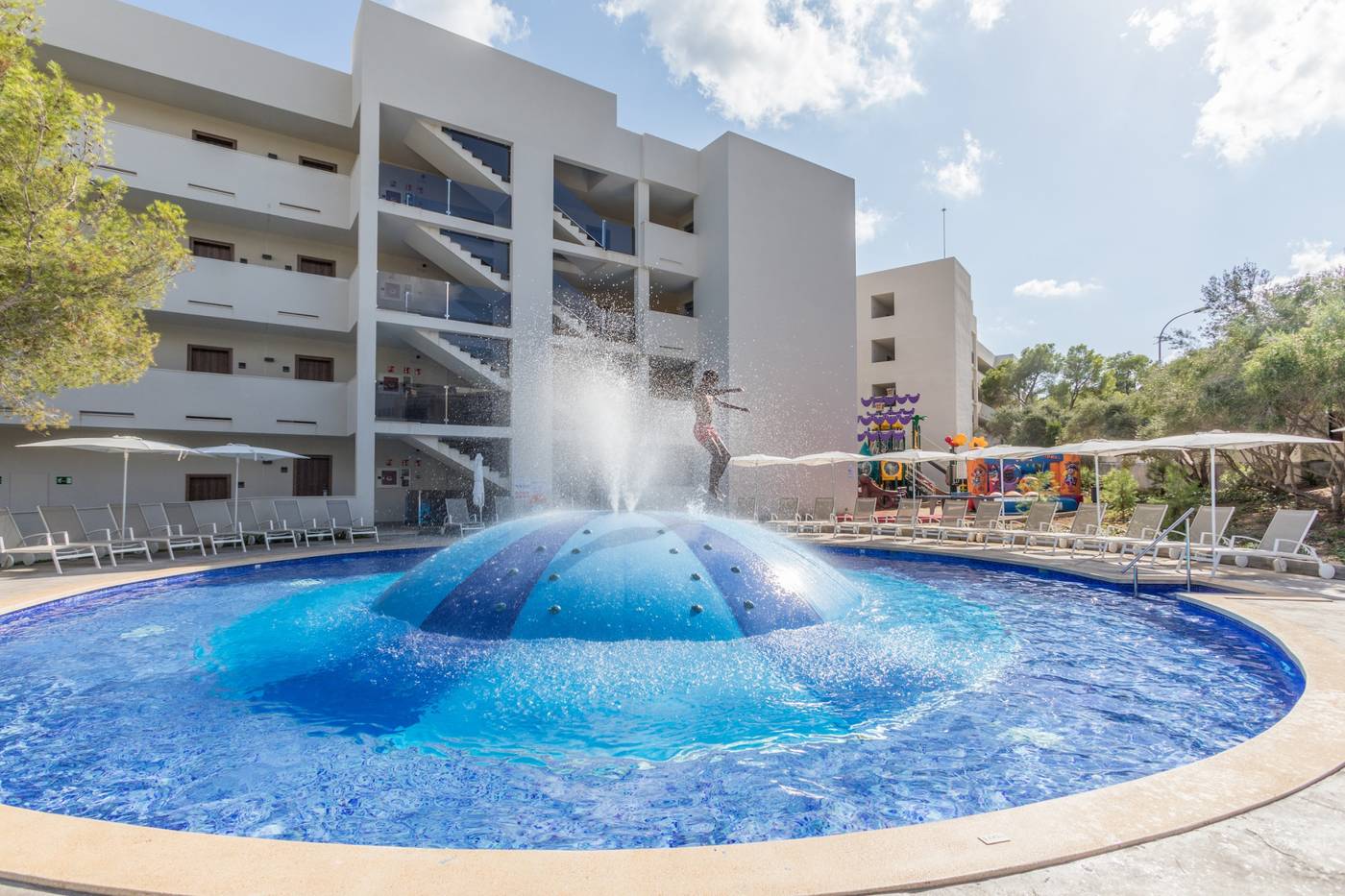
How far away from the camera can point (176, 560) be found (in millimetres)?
13742

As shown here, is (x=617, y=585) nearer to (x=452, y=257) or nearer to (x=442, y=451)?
(x=442, y=451)

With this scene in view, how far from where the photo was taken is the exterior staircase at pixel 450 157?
21.8m

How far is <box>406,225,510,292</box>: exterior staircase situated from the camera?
71.0ft

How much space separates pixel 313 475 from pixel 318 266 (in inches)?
279

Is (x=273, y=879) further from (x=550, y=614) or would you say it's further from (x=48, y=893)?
(x=550, y=614)

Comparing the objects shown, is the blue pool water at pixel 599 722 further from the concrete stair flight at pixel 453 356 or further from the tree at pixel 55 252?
the concrete stair flight at pixel 453 356

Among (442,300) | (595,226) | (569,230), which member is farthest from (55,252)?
(595,226)

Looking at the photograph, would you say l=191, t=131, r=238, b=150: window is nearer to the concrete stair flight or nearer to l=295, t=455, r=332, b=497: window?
the concrete stair flight

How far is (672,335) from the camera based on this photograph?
85.5ft

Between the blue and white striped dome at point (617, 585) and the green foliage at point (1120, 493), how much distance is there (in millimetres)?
17181

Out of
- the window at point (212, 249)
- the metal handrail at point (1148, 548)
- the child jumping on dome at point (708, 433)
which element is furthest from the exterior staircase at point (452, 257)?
the metal handrail at point (1148, 548)

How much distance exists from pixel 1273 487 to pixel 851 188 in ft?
62.4

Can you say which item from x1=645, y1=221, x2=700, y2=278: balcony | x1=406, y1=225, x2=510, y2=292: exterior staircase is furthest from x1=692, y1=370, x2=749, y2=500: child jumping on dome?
x1=645, y1=221, x2=700, y2=278: balcony

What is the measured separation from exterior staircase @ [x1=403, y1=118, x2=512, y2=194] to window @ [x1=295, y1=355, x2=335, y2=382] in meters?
7.59
